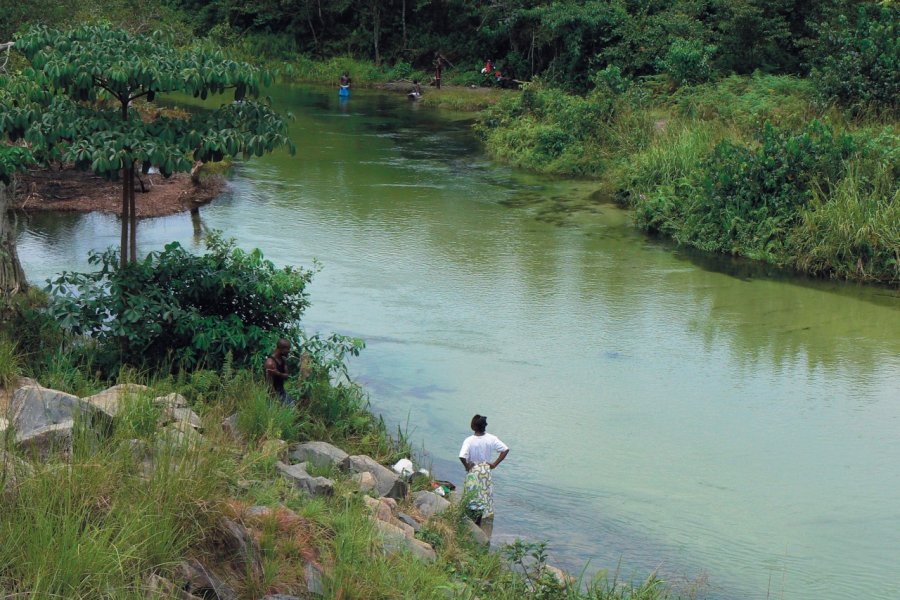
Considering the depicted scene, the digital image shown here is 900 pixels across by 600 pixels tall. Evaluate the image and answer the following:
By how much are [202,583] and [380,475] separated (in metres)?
2.53

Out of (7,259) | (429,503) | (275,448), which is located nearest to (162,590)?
(275,448)

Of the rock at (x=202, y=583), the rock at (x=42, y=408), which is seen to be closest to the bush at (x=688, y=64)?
the rock at (x=42, y=408)

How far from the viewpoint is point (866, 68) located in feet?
Answer: 57.6

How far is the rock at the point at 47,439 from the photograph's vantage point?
522 cm

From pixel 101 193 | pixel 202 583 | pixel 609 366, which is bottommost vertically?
pixel 609 366

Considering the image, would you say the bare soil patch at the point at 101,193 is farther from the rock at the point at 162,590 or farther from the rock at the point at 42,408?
the rock at the point at 162,590

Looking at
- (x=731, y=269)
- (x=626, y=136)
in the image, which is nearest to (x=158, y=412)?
(x=731, y=269)

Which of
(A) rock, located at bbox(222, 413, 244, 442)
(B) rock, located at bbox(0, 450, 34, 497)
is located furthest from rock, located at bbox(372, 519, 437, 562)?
(B) rock, located at bbox(0, 450, 34, 497)

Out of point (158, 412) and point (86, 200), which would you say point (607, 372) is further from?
point (86, 200)

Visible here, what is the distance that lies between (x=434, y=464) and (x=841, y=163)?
8875 mm

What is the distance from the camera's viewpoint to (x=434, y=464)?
27.7 feet

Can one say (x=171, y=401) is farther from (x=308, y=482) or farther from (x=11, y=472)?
(x=11, y=472)

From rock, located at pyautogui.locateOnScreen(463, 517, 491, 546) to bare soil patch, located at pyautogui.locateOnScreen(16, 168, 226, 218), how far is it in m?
9.94

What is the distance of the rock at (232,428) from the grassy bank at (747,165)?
9.25 meters
